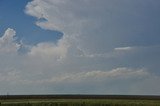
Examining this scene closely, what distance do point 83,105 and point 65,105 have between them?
3996 millimetres

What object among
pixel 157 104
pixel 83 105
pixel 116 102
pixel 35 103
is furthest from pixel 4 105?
pixel 157 104

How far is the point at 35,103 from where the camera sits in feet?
402

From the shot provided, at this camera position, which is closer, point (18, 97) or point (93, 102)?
point (93, 102)

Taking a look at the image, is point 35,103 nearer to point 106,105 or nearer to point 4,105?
point 4,105

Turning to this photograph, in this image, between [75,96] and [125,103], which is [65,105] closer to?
[125,103]

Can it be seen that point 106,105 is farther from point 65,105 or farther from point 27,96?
point 27,96

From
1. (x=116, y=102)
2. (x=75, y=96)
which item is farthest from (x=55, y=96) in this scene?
(x=116, y=102)

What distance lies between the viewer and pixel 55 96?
511ft

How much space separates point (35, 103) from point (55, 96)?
3339 cm

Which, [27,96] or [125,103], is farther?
[27,96]

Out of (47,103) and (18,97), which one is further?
(18,97)

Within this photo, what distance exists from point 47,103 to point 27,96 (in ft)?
106

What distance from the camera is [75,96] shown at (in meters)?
158

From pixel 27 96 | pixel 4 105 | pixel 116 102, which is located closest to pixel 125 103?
pixel 116 102
